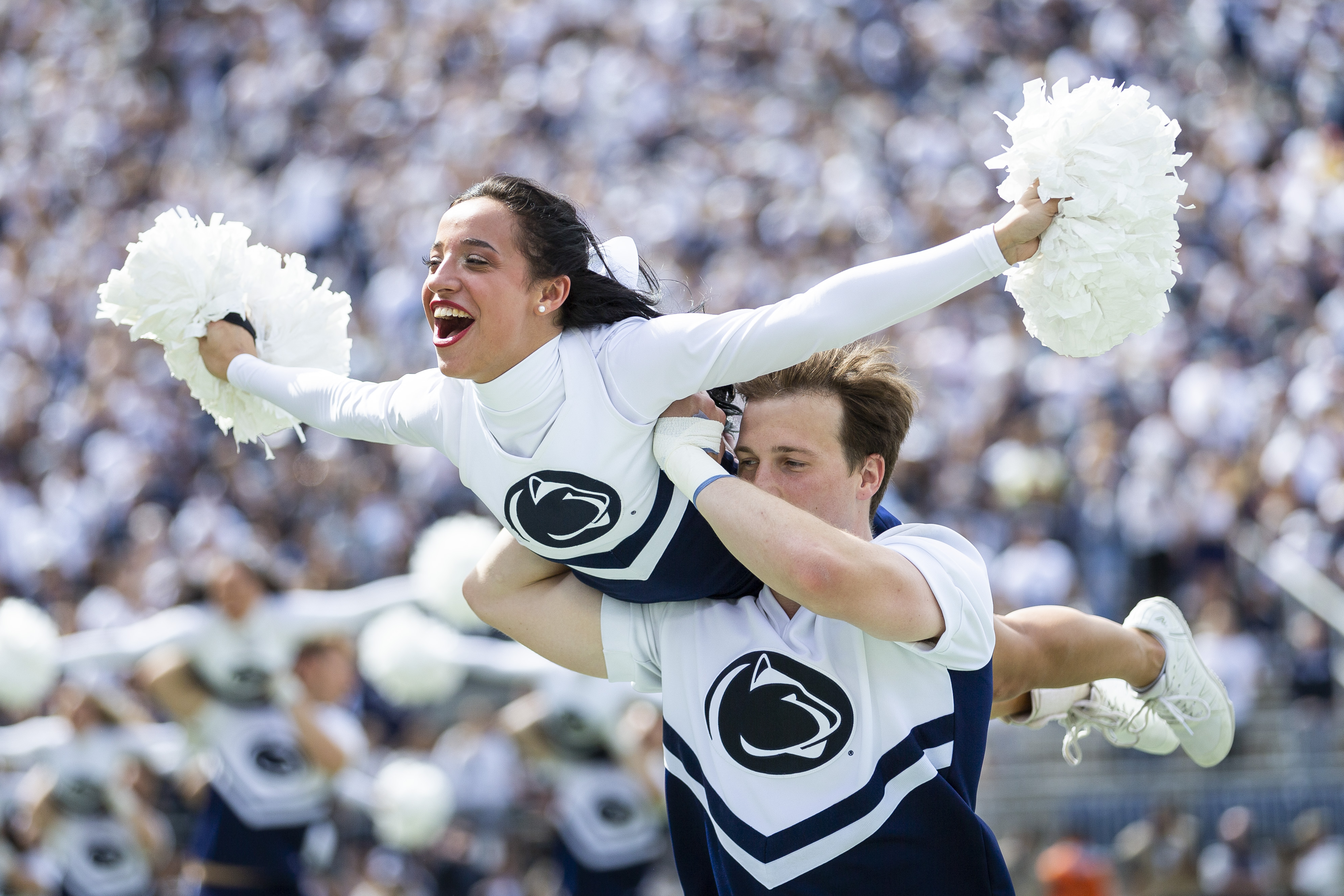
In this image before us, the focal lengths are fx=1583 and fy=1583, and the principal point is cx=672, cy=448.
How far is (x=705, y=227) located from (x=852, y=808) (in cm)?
1149

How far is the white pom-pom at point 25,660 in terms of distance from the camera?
22.6 feet

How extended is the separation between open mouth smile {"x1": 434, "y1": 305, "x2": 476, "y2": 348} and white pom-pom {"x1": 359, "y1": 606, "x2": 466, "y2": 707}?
407 centimetres

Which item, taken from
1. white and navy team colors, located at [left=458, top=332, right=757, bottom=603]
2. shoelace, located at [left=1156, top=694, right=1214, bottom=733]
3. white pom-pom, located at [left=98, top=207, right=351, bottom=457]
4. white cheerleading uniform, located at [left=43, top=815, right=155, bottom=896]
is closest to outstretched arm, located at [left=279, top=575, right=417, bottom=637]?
white cheerleading uniform, located at [left=43, top=815, right=155, bottom=896]

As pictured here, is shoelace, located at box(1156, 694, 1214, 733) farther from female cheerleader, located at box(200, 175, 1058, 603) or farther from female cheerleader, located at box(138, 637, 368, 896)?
female cheerleader, located at box(138, 637, 368, 896)

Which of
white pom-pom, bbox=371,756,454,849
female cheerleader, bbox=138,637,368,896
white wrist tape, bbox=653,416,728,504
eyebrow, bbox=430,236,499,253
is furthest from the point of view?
white pom-pom, bbox=371,756,454,849

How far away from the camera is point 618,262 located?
3.22 metres

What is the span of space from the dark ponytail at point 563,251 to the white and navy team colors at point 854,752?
0.55 metres

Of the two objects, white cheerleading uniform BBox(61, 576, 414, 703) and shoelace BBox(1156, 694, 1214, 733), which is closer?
shoelace BBox(1156, 694, 1214, 733)

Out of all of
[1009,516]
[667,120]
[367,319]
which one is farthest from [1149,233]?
[667,120]

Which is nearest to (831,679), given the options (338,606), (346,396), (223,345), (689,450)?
(689,450)

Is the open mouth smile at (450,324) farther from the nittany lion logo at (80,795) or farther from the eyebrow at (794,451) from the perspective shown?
the nittany lion logo at (80,795)

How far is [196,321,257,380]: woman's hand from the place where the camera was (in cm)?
345

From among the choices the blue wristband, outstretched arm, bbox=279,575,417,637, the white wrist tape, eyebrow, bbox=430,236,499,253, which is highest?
eyebrow, bbox=430,236,499,253

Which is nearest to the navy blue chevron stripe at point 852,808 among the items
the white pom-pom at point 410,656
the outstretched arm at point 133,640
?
the outstretched arm at point 133,640
